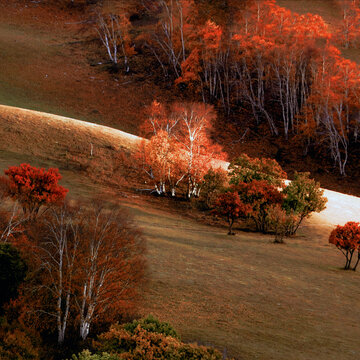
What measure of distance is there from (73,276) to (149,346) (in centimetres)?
602

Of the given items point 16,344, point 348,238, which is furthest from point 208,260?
point 16,344

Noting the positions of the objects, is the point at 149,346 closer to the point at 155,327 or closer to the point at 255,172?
the point at 155,327

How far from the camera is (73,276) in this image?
20891mm

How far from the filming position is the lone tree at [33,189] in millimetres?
30031

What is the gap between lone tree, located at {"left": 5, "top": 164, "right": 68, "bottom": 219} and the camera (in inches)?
1182

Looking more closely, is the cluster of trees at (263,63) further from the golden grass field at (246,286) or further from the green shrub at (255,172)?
the golden grass field at (246,286)

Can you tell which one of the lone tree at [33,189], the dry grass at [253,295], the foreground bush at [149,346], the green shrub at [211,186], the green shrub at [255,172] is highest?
the green shrub at [255,172]

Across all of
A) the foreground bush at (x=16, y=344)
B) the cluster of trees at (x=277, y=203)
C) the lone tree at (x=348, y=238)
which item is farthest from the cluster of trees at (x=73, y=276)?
the cluster of trees at (x=277, y=203)

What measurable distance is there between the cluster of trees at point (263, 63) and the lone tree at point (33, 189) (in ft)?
161

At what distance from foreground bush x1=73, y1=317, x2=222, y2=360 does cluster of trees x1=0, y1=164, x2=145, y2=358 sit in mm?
2674

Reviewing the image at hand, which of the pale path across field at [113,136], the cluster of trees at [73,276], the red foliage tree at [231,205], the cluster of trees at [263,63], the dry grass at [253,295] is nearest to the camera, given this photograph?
the dry grass at [253,295]

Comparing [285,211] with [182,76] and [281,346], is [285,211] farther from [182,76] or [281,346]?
[182,76]

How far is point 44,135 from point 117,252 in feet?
118

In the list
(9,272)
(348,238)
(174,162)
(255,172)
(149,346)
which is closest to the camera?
(149,346)
